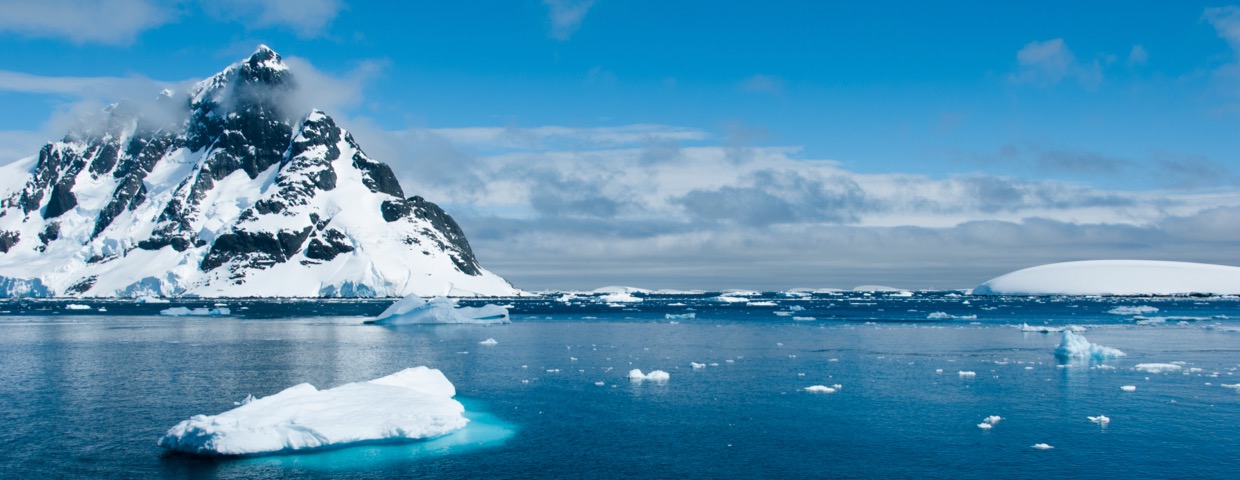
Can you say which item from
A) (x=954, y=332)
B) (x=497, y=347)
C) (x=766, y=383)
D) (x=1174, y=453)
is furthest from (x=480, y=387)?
(x=954, y=332)

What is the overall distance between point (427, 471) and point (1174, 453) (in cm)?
1973

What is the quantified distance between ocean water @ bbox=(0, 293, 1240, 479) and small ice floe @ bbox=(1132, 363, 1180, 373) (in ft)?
2.49

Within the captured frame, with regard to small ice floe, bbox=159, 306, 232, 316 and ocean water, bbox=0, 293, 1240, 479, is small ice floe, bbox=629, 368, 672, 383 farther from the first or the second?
small ice floe, bbox=159, 306, 232, 316

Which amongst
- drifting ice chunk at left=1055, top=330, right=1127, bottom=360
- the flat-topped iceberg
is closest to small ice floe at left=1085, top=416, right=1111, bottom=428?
drifting ice chunk at left=1055, top=330, right=1127, bottom=360

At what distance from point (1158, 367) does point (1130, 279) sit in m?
152

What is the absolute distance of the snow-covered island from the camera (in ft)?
562

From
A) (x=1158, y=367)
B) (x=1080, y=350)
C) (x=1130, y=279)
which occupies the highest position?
(x=1130, y=279)

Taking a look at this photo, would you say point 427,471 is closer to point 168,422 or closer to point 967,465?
point 168,422

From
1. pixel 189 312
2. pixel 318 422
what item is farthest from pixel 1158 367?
pixel 189 312

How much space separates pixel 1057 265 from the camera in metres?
194

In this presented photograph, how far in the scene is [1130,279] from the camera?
563 ft

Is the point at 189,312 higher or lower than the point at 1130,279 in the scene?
lower

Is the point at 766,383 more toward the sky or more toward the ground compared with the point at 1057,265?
more toward the ground

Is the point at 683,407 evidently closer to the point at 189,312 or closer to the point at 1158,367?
the point at 1158,367
